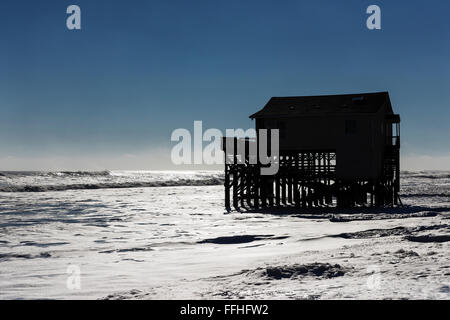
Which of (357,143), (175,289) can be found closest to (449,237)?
(175,289)

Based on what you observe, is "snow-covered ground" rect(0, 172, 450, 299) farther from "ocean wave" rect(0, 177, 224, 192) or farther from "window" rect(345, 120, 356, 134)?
"ocean wave" rect(0, 177, 224, 192)

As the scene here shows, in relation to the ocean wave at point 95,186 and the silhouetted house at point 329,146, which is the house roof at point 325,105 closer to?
the silhouetted house at point 329,146

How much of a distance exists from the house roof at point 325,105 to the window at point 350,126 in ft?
2.05

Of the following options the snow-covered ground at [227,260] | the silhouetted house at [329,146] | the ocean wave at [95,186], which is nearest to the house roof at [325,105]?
the silhouetted house at [329,146]

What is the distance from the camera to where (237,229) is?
19.3 metres

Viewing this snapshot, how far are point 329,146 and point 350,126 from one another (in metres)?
1.72

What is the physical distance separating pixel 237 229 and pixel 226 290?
10.6 m

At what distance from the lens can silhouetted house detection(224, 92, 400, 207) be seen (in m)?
29.7

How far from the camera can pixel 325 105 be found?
30969 millimetres

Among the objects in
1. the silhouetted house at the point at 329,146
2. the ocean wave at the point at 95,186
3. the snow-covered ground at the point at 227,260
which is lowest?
the ocean wave at the point at 95,186

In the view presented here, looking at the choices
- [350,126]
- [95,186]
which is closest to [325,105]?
[350,126]

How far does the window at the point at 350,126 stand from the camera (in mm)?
29688
